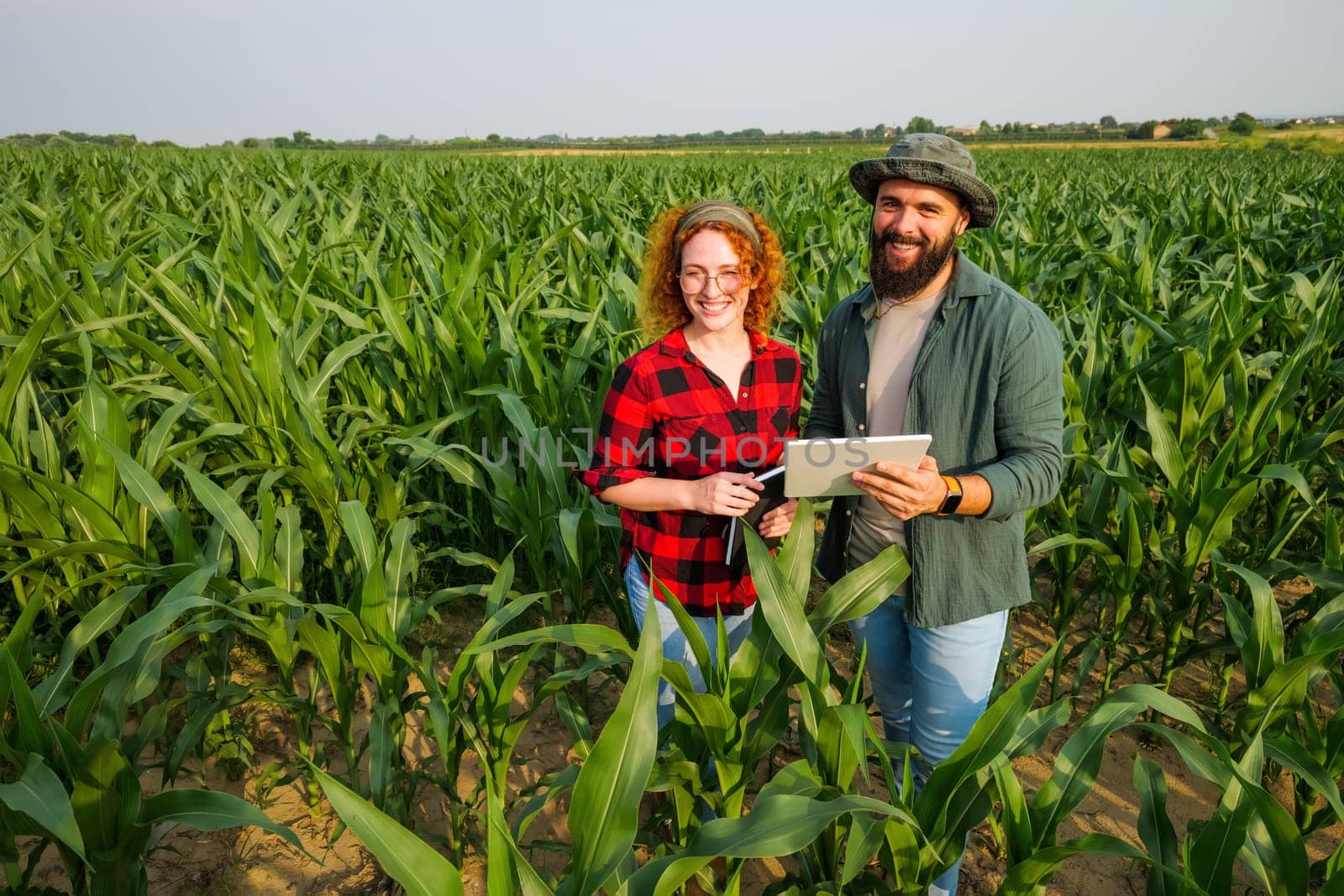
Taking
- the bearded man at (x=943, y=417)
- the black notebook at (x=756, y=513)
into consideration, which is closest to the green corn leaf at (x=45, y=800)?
the black notebook at (x=756, y=513)

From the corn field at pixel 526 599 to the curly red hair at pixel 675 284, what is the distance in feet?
1.79

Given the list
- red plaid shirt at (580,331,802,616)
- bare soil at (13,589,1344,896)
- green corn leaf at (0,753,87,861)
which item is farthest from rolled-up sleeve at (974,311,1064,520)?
green corn leaf at (0,753,87,861)

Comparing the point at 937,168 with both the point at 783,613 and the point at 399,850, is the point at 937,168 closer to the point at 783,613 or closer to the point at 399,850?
the point at 783,613

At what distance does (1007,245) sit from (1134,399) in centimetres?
260

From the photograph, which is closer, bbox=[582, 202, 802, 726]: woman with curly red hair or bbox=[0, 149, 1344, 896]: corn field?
bbox=[0, 149, 1344, 896]: corn field

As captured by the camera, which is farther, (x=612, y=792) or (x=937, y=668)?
(x=937, y=668)

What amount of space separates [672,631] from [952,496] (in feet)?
1.97

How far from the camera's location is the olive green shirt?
1.32 meters

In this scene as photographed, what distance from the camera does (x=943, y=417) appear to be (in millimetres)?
1388

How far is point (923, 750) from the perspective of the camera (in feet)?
5.10

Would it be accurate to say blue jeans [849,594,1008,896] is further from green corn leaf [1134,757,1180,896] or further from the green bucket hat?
the green bucket hat

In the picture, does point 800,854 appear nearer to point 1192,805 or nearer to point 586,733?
point 586,733

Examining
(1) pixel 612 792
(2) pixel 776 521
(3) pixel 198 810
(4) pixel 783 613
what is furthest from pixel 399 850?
(2) pixel 776 521

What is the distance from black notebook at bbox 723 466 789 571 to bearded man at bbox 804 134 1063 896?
0.19 meters
